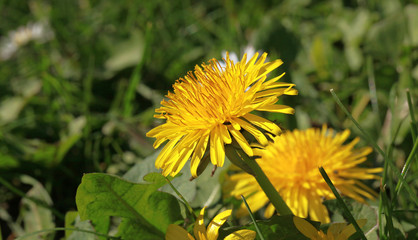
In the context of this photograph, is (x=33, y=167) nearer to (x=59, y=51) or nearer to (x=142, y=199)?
(x=142, y=199)

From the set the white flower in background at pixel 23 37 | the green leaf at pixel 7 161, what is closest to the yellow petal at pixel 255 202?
the green leaf at pixel 7 161

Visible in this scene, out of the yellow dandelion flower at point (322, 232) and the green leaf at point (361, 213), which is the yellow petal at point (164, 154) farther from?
the green leaf at point (361, 213)

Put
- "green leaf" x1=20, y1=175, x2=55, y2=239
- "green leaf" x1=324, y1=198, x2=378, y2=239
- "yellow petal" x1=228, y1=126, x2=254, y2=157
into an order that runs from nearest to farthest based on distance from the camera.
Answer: "yellow petal" x1=228, y1=126, x2=254, y2=157 → "green leaf" x1=324, y1=198, x2=378, y2=239 → "green leaf" x1=20, y1=175, x2=55, y2=239

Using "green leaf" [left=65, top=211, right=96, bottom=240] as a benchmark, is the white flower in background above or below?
above

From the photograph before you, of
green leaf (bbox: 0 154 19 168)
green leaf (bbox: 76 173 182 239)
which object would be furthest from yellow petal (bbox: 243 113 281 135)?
green leaf (bbox: 0 154 19 168)

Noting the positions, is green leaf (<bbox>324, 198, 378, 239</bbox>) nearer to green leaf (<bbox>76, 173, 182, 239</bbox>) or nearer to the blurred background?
the blurred background

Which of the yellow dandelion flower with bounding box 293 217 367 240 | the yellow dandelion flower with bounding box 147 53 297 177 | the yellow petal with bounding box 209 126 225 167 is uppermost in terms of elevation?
the yellow dandelion flower with bounding box 147 53 297 177
